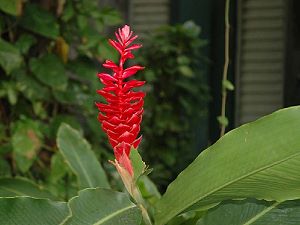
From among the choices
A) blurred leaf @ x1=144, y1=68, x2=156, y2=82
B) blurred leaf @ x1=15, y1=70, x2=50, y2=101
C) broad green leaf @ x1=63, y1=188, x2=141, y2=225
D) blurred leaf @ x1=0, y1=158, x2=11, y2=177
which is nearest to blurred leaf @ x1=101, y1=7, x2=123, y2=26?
blurred leaf @ x1=15, y1=70, x2=50, y2=101

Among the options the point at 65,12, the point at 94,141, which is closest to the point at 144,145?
the point at 94,141

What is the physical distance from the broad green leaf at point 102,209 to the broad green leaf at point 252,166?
12 centimetres

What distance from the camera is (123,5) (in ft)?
14.5

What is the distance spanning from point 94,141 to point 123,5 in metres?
2.25

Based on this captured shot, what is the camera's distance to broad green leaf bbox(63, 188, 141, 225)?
931 millimetres

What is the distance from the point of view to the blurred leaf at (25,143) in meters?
2.00

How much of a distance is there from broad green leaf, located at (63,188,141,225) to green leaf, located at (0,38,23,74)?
106 cm

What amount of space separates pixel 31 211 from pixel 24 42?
3.98ft

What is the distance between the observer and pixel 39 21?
2.06 m

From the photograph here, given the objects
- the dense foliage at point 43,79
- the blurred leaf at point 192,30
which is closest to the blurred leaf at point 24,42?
the dense foliage at point 43,79

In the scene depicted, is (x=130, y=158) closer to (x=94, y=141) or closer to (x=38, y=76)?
(x=38, y=76)

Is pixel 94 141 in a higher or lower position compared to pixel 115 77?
lower

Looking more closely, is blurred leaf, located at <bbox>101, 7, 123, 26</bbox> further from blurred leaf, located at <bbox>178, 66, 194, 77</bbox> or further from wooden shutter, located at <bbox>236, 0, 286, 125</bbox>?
wooden shutter, located at <bbox>236, 0, 286, 125</bbox>

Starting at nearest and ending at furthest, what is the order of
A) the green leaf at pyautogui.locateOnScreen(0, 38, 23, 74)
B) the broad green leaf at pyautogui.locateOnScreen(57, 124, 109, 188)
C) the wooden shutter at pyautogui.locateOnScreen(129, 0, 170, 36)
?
the broad green leaf at pyautogui.locateOnScreen(57, 124, 109, 188)
the green leaf at pyautogui.locateOnScreen(0, 38, 23, 74)
the wooden shutter at pyautogui.locateOnScreen(129, 0, 170, 36)
